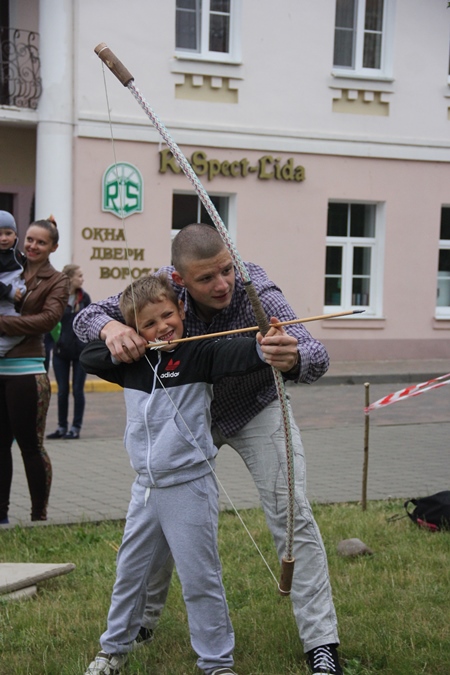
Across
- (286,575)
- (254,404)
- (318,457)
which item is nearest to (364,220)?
(318,457)

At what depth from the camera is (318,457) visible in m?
9.93

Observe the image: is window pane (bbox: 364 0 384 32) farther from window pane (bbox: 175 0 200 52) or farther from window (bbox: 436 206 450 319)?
window (bbox: 436 206 450 319)

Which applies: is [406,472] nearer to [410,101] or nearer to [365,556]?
[365,556]

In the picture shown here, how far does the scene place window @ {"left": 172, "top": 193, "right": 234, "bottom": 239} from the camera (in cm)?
1831

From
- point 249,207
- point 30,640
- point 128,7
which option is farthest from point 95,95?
point 30,640

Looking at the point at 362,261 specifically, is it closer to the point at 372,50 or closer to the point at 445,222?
the point at 445,222

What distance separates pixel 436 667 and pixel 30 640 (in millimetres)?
1676

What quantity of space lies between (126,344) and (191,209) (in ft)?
48.8

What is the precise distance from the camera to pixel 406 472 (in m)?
9.01

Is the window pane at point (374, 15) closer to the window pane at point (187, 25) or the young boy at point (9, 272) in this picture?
the window pane at point (187, 25)

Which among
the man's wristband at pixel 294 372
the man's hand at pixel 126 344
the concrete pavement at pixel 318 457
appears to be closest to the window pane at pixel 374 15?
the concrete pavement at pixel 318 457

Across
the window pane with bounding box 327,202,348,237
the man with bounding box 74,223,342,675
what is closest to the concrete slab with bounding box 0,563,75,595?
the man with bounding box 74,223,342,675

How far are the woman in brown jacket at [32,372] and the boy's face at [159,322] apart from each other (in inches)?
104

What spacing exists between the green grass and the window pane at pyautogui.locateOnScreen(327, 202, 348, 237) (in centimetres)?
1322
